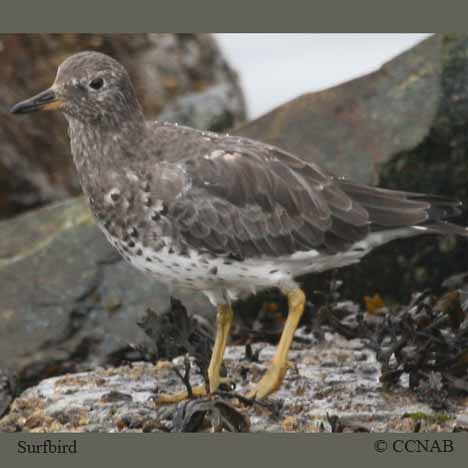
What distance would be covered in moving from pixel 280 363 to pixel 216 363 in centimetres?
61

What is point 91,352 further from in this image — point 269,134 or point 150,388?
point 269,134

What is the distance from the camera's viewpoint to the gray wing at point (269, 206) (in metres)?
8.56

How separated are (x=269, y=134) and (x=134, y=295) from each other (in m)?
2.40

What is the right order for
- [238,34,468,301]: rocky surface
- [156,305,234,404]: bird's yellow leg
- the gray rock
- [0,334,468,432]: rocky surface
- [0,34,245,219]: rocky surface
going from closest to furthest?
[0,334,468,432]: rocky surface < [156,305,234,404]: bird's yellow leg < the gray rock < [238,34,468,301]: rocky surface < [0,34,245,219]: rocky surface

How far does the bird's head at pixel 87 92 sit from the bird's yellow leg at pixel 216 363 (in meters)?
1.91

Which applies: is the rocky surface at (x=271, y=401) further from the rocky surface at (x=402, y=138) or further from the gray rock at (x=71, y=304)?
the rocky surface at (x=402, y=138)

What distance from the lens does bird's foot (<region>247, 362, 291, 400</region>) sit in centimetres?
849

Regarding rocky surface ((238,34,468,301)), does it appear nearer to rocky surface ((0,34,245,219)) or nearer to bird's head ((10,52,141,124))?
rocky surface ((0,34,245,219))

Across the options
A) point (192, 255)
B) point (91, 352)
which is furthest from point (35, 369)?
point (192, 255)

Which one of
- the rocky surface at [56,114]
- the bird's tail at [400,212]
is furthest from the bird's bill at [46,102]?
the rocky surface at [56,114]

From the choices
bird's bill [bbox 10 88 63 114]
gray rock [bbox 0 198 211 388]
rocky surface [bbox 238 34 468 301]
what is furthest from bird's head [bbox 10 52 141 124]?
rocky surface [bbox 238 34 468 301]

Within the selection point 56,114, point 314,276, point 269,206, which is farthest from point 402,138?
point 56,114

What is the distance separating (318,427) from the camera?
8047 millimetres

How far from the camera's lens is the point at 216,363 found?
29.5 ft
